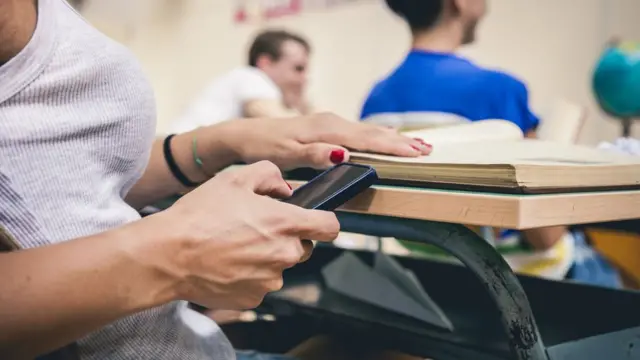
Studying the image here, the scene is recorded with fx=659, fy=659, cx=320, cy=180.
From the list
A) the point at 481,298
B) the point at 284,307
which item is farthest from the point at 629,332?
the point at 284,307

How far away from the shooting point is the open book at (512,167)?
1.48ft

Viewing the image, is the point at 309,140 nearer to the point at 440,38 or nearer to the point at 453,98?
the point at 453,98

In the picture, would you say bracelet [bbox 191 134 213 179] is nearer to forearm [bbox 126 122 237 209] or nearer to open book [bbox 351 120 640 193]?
forearm [bbox 126 122 237 209]

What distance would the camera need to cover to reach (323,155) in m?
Result: 0.61

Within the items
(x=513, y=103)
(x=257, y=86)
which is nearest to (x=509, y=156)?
(x=513, y=103)

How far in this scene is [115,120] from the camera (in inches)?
19.1

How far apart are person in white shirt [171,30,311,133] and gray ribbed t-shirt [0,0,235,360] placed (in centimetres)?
155

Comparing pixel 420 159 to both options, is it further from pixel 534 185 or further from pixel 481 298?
pixel 481 298

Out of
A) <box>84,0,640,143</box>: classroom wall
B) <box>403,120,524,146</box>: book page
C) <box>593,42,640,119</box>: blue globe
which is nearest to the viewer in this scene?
<box>403,120,524,146</box>: book page

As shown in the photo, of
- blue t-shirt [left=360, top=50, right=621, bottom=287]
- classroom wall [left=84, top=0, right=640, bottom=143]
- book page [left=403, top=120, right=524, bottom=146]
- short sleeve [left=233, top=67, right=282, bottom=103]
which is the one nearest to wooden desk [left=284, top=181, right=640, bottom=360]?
book page [left=403, top=120, right=524, bottom=146]

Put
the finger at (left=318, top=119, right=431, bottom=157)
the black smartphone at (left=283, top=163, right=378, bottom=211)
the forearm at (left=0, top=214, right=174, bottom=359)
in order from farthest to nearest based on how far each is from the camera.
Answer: the finger at (left=318, top=119, right=431, bottom=157) < the black smartphone at (left=283, top=163, right=378, bottom=211) < the forearm at (left=0, top=214, right=174, bottom=359)

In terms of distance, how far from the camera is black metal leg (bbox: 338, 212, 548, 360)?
0.52 meters

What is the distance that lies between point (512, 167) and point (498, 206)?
0.03m

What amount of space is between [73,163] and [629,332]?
1.55ft
